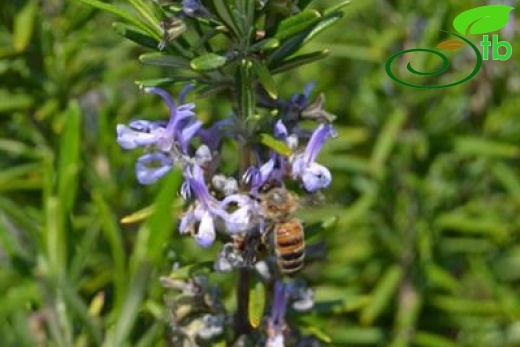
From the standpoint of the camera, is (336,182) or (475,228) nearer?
(475,228)

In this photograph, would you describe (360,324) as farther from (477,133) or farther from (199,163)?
(199,163)

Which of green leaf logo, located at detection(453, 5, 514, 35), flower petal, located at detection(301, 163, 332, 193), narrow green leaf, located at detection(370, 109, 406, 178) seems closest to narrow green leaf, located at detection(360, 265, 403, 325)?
narrow green leaf, located at detection(370, 109, 406, 178)

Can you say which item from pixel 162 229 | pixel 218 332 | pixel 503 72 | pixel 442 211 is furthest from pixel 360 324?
pixel 162 229

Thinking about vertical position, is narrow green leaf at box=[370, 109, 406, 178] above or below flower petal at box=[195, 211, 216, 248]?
below

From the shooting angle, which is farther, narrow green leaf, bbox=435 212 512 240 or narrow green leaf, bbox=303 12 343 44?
narrow green leaf, bbox=435 212 512 240

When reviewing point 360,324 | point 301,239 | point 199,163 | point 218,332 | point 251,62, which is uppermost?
point 251,62

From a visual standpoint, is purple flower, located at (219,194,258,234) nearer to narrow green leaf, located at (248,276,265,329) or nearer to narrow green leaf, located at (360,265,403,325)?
narrow green leaf, located at (248,276,265,329)

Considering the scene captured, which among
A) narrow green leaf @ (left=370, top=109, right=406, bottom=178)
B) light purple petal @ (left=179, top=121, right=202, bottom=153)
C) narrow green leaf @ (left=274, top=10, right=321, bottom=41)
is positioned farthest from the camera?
narrow green leaf @ (left=370, top=109, right=406, bottom=178)
